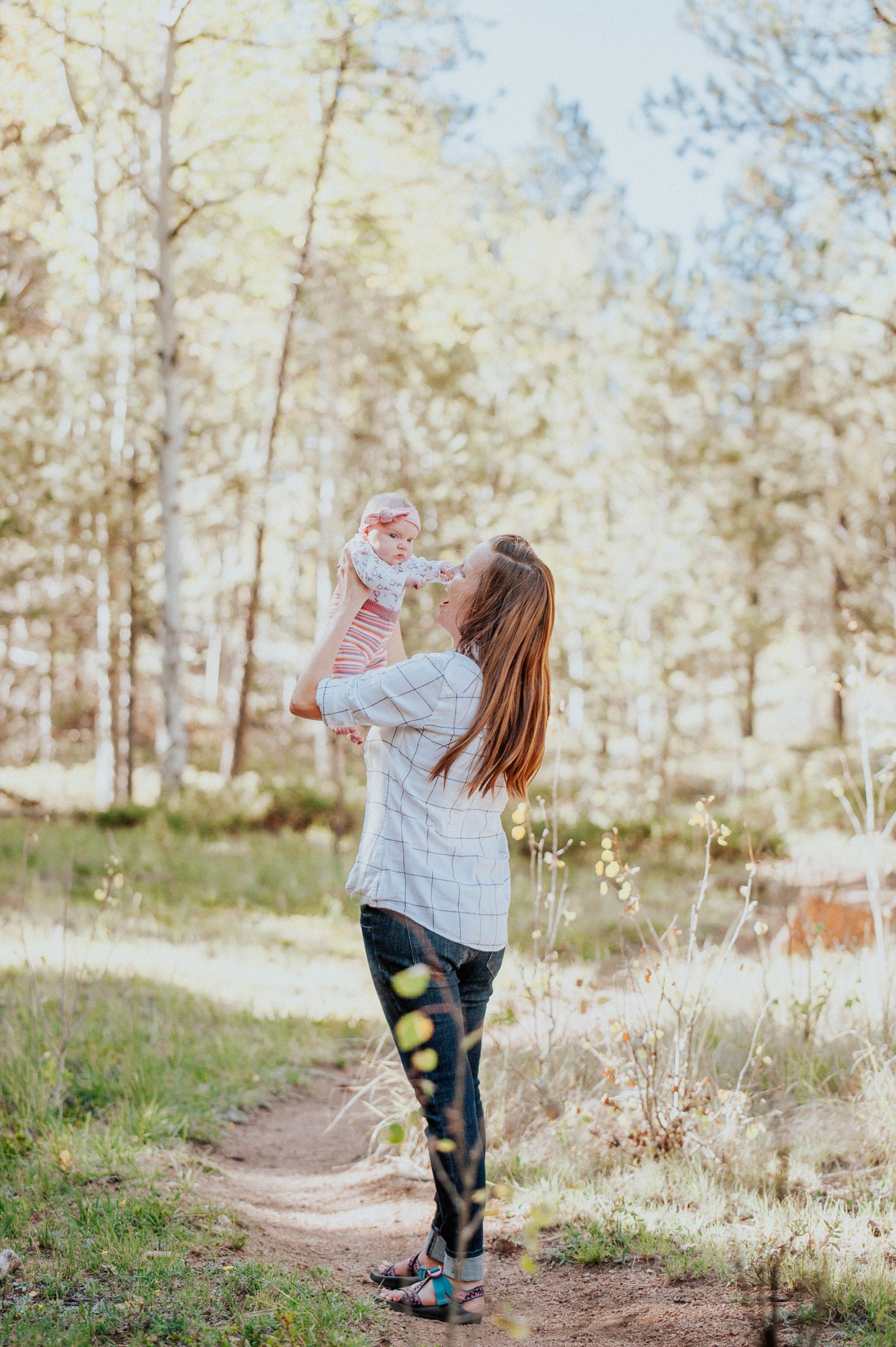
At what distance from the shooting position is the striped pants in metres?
2.54

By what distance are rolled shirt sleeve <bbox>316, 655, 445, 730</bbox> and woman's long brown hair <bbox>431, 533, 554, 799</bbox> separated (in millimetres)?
117

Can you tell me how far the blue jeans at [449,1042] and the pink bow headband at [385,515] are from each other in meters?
0.93

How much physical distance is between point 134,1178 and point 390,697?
188 centimetres

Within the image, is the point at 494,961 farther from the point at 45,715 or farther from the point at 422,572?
the point at 45,715

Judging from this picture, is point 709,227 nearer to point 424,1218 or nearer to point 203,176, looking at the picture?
point 203,176

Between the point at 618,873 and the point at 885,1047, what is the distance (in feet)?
4.36

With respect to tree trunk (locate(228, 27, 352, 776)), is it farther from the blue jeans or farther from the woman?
the blue jeans

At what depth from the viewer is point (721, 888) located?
923 centimetres

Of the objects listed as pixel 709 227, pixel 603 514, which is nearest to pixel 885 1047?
pixel 603 514

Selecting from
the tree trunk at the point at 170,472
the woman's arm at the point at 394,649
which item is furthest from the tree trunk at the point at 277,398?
the woman's arm at the point at 394,649

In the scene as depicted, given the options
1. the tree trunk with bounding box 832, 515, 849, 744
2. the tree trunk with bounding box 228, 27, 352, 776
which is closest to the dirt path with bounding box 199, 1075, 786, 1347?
the tree trunk with bounding box 228, 27, 352, 776

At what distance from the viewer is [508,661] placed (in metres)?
2.41

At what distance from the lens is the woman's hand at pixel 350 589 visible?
8.18 ft

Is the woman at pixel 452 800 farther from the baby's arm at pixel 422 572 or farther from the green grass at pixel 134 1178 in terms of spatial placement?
the green grass at pixel 134 1178
